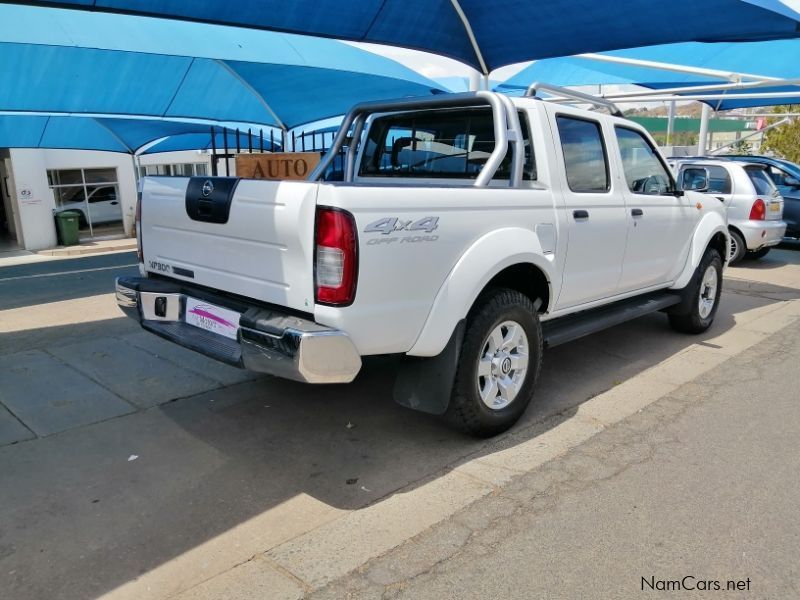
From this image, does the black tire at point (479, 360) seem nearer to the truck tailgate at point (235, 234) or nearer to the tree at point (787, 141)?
the truck tailgate at point (235, 234)

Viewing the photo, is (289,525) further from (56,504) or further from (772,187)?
(772,187)

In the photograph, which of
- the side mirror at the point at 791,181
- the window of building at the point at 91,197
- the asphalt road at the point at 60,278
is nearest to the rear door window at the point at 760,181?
the side mirror at the point at 791,181

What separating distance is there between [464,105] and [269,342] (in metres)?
2.34

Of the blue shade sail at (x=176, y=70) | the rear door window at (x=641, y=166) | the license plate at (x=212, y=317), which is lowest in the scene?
the license plate at (x=212, y=317)

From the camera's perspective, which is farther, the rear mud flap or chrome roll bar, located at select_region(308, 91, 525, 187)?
chrome roll bar, located at select_region(308, 91, 525, 187)

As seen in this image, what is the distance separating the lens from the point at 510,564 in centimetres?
276

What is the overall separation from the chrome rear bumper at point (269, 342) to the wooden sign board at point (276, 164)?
2.78m

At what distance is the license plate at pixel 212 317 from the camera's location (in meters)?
3.44

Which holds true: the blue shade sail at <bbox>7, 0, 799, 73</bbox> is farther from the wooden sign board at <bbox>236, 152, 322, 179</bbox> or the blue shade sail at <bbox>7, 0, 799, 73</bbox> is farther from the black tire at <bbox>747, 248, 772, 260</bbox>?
the black tire at <bbox>747, 248, 772, 260</bbox>

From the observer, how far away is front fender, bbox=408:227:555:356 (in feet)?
11.1

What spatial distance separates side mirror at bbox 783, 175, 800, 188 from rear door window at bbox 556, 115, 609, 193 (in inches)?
363

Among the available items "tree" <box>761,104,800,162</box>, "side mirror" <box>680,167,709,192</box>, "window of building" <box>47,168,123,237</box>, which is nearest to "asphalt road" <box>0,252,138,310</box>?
"window of building" <box>47,168,123,237</box>

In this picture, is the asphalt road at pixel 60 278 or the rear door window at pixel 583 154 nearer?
the rear door window at pixel 583 154

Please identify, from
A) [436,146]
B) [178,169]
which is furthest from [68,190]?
[436,146]
